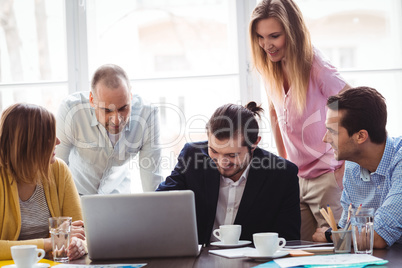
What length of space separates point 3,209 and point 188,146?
90cm

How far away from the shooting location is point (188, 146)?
2.52m

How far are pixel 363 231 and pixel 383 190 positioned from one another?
449 mm

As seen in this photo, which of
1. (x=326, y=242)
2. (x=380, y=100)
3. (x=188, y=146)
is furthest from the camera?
(x=188, y=146)

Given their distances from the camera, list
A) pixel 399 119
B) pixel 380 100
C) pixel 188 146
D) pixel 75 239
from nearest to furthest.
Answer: pixel 75 239 < pixel 380 100 < pixel 188 146 < pixel 399 119

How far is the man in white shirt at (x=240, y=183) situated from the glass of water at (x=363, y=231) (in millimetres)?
606

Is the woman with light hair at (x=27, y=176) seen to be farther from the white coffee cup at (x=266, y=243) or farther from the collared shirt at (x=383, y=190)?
the collared shirt at (x=383, y=190)

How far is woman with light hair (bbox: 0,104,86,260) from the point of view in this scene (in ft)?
6.62

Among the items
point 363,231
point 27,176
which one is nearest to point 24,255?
point 27,176

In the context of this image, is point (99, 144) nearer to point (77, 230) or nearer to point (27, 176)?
point (27, 176)

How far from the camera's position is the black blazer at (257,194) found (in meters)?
2.25

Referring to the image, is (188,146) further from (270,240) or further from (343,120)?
(270,240)

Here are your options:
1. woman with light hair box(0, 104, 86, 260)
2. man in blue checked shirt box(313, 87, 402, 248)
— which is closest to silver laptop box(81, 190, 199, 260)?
woman with light hair box(0, 104, 86, 260)

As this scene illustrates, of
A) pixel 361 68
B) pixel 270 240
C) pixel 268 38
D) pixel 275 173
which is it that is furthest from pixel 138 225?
pixel 361 68

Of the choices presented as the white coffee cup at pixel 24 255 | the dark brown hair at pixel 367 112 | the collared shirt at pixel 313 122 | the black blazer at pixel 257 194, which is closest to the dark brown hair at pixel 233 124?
the black blazer at pixel 257 194
